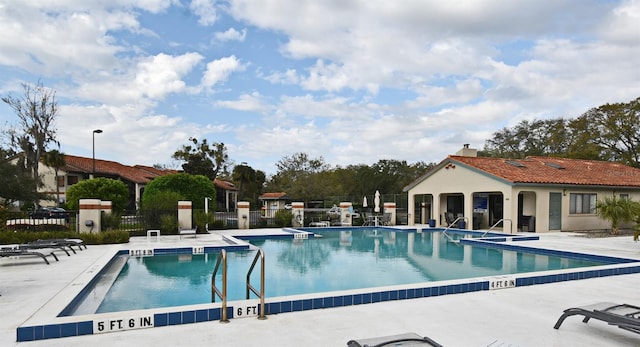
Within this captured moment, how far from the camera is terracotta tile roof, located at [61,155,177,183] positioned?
42500mm

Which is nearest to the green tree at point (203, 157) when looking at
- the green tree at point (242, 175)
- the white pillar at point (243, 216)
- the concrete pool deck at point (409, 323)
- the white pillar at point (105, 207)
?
the green tree at point (242, 175)

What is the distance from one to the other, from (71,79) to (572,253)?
22.3 metres

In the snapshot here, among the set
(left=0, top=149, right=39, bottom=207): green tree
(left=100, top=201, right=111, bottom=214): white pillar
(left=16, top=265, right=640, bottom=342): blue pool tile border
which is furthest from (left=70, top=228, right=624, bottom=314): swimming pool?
(left=0, top=149, right=39, bottom=207): green tree

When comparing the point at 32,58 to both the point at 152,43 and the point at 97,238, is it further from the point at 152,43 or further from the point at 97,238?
the point at 97,238

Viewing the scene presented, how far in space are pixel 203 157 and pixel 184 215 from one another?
34136mm

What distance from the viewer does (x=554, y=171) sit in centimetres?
2214

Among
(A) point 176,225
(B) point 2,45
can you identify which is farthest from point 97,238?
(B) point 2,45

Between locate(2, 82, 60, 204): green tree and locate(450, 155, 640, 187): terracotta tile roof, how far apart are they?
3163cm

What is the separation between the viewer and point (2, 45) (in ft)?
58.1

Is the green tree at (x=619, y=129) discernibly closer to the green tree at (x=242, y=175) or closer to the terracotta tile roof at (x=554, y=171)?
the terracotta tile roof at (x=554, y=171)

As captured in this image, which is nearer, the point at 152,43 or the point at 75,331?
the point at 75,331

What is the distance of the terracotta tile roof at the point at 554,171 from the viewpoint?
20219 mm

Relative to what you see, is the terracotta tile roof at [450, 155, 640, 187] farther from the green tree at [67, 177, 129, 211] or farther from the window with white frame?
the green tree at [67, 177, 129, 211]

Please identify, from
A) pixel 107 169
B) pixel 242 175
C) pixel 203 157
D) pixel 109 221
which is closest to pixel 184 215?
pixel 109 221
